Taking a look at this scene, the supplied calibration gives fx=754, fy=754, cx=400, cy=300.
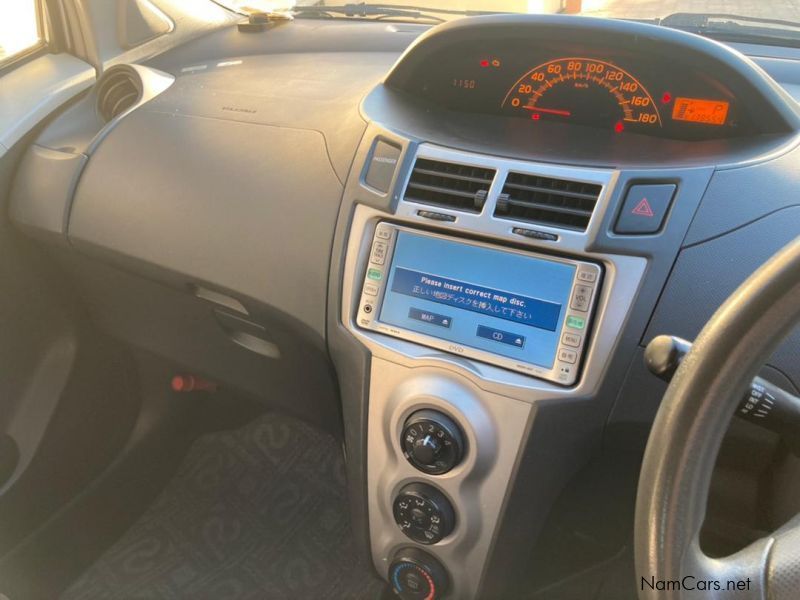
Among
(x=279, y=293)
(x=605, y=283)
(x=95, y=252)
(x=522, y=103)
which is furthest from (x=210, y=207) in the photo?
(x=605, y=283)

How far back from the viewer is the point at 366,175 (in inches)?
40.8

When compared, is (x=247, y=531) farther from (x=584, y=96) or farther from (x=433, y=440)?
(x=584, y=96)

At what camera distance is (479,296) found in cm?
98

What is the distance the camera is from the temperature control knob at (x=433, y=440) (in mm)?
990

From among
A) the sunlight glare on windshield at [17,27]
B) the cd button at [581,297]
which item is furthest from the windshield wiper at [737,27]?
the sunlight glare on windshield at [17,27]

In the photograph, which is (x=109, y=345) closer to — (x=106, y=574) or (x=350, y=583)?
(x=106, y=574)

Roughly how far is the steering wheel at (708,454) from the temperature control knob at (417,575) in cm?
55

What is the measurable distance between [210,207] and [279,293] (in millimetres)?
186

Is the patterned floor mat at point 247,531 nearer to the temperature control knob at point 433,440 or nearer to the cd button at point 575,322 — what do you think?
the temperature control knob at point 433,440

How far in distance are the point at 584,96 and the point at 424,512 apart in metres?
0.64

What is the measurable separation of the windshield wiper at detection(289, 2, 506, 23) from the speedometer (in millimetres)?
440

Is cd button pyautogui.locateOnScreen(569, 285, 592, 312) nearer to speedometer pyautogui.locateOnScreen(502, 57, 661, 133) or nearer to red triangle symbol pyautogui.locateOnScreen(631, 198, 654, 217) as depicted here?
red triangle symbol pyautogui.locateOnScreen(631, 198, 654, 217)

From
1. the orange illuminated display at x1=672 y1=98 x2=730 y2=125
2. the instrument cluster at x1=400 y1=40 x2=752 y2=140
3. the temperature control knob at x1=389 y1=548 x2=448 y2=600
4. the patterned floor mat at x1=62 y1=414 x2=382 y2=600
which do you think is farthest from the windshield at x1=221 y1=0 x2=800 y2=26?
the patterned floor mat at x1=62 y1=414 x2=382 y2=600

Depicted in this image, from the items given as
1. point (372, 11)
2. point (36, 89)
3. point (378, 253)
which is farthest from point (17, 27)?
point (378, 253)
